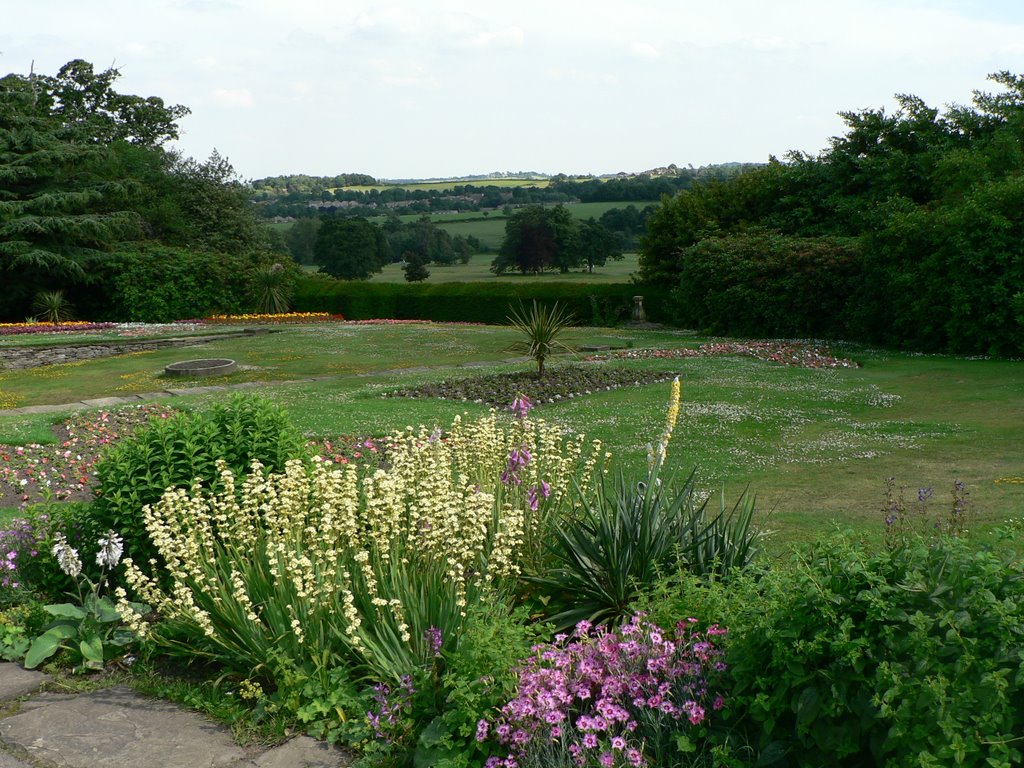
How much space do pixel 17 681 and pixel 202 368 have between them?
1408 cm

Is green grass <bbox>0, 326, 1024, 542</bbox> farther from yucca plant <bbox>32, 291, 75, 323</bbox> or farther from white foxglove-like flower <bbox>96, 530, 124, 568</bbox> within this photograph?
yucca plant <bbox>32, 291, 75, 323</bbox>

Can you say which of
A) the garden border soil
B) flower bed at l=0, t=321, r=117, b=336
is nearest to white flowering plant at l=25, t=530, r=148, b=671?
the garden border soil

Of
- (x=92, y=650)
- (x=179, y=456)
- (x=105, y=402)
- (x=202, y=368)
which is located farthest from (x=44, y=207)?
(x=92, y=650)

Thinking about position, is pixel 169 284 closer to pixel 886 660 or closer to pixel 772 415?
pixel 772 415

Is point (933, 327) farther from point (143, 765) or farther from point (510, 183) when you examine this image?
point (510, 183)

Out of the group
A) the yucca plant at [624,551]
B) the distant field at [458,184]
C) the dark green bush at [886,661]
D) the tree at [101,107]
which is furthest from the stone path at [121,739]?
the distant field at [458,184]

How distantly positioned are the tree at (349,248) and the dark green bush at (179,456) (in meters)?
55.5

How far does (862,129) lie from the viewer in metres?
30.6

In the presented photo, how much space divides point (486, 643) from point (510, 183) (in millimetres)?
95273

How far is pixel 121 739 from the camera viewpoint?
12.5 feet

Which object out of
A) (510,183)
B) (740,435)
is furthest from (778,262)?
(510,183)

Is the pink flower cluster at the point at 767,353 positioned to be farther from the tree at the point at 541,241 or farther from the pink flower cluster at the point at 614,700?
the tree at the point at 541,241

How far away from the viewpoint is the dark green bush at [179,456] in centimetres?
556

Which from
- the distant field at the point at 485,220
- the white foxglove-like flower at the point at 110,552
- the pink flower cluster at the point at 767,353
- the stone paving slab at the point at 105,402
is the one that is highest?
the distant field at the point at 485,220
